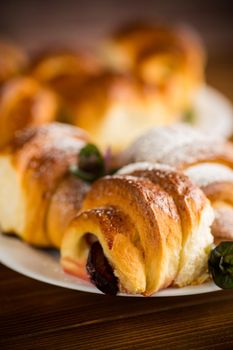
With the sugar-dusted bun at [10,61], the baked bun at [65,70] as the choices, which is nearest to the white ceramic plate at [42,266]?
the baked bun at [65,70]

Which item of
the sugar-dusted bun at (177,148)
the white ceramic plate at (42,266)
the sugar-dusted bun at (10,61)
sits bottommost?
the white ceramic plate at (42,266)

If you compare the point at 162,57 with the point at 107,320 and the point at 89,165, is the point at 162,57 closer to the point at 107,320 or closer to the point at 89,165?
the point at 89,165

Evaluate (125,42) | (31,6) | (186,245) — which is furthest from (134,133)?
(31,6)

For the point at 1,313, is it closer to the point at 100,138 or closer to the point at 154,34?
the point at 100,138

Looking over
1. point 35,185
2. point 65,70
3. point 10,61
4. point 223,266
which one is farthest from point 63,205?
point 10,61

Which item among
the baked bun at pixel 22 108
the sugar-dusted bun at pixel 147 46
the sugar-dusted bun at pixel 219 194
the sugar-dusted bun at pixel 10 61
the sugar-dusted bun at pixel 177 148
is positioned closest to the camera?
the sugar-dusted bun at pixel 219 194

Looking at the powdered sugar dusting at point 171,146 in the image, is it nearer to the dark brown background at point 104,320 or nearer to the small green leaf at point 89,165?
the small green leaf at point 89,165
